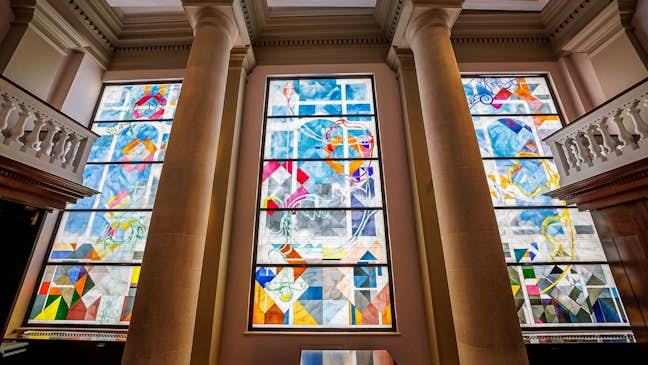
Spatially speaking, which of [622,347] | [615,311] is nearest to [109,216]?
[622,347]

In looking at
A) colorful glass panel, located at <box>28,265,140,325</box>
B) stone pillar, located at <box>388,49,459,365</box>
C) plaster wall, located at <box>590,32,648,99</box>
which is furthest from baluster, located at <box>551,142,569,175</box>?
colorful glass panel, located at <box>28,265,140,325</box>

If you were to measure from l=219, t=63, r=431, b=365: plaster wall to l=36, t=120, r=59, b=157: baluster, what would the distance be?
6.74ft

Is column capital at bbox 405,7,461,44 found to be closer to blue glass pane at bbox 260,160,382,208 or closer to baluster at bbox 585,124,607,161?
blue glass pane at bbox 260,160,382,208

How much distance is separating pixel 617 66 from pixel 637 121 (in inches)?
73.6

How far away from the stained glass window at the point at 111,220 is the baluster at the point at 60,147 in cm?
81

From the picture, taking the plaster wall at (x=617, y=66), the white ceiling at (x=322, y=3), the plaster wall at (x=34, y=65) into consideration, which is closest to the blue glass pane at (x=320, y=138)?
the white ceiling at (x=322, y=3)

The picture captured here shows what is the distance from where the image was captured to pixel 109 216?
369 cm

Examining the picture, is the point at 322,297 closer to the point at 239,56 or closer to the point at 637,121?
the point at 239,56

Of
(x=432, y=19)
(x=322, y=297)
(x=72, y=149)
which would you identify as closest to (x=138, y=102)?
(x=72, y=149)

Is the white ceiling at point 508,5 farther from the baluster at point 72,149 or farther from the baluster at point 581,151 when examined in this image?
the baluster at point 72,149

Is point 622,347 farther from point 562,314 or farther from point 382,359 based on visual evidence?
point 382,359

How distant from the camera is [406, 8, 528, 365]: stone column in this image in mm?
2020

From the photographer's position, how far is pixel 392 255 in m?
3.31

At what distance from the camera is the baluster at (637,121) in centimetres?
252
